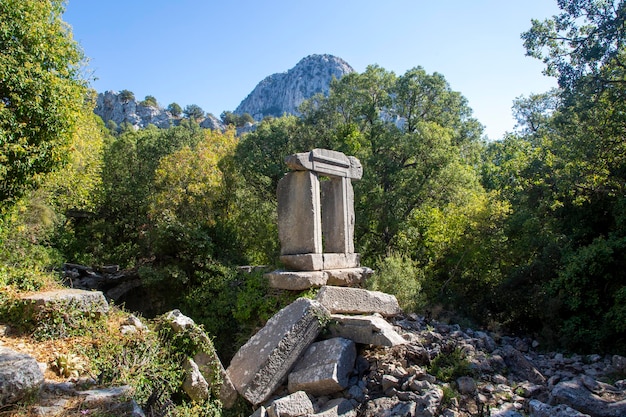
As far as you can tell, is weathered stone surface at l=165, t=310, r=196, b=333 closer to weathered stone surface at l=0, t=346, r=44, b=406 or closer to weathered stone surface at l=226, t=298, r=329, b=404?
weathered stone surface at l=226, t=298, r=329, b=404

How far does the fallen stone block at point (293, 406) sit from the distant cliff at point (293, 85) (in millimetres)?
100452

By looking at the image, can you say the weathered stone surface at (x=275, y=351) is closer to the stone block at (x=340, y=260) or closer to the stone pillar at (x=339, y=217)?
the stone block at (x=340, y=260)

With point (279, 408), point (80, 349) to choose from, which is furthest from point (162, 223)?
point (279, 408)

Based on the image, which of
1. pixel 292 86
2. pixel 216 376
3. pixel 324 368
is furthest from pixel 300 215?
pixel 292 86

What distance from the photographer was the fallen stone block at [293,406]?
15.3 feet

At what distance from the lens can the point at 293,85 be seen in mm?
107812

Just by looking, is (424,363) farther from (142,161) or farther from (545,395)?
(142,161)

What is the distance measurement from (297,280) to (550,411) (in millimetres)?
4104

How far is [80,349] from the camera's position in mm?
4828

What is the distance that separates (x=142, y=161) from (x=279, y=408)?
58.4 ft

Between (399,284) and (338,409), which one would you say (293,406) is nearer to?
(338,409)

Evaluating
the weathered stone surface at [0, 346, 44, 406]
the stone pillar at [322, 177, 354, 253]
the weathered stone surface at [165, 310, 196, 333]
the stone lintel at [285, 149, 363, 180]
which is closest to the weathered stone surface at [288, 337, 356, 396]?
the weathered stone surface at [165, 310, 196, 333]

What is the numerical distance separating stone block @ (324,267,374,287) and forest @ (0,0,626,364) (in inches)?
16.1

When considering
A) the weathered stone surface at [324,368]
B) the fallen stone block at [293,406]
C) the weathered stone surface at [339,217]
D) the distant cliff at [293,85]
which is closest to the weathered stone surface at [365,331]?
the weathered stone surface at [324,368]
